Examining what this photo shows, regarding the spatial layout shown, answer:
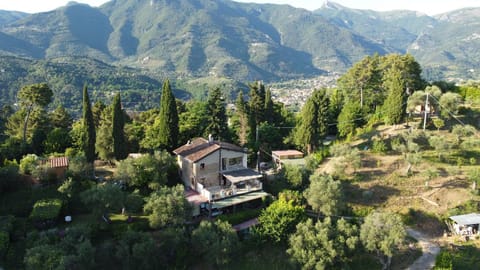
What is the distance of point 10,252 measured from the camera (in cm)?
2216

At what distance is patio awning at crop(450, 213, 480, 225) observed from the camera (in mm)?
26595

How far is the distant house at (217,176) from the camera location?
29.0 metres

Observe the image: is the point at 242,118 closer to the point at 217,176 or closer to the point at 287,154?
the point at 287,154

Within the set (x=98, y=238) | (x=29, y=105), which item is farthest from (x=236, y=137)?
(x=29, y=105)

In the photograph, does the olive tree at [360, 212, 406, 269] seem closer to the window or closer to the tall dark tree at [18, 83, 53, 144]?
the window

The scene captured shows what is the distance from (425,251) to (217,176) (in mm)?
17911

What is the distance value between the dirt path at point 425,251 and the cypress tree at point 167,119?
23916 mm

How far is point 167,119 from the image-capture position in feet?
118

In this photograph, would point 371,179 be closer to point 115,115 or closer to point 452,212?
point 452,212

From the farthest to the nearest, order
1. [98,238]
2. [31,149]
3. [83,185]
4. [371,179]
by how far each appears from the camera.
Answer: [31,149]
[371,179]
[83,185]
[98,238]

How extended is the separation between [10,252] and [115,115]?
1461cm

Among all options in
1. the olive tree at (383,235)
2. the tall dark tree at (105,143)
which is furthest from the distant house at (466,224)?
the tall dark tree at (105,143)

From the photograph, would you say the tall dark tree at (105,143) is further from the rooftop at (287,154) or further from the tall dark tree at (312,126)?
the tall dark tree at (312,126)

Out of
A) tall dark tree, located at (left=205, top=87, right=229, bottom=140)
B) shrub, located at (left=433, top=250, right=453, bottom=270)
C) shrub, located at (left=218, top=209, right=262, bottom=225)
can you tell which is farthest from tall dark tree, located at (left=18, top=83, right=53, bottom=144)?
shrub, located at (left=433, top=250, right=453, bottom=270)
